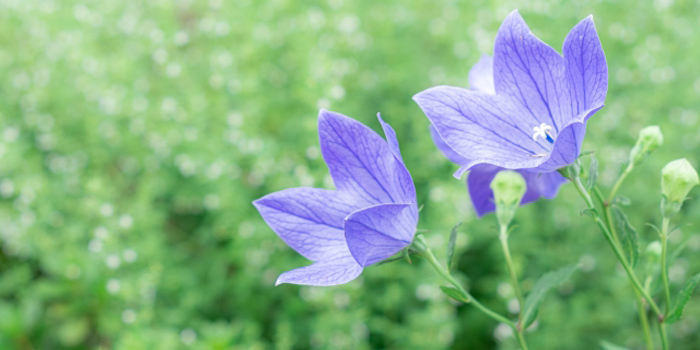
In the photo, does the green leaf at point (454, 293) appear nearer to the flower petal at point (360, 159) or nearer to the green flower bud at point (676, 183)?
the flower petal at point (360, 159)

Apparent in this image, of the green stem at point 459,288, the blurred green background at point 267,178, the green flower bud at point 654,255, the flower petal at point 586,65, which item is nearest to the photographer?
the flower petal at point 586,65

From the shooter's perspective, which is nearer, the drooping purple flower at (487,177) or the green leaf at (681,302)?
the green leaf at (681,302)

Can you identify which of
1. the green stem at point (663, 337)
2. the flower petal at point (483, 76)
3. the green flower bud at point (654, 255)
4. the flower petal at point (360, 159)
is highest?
the flower petal at point (483, 76)

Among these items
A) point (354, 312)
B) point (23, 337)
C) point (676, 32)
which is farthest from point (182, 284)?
point (676, 32)

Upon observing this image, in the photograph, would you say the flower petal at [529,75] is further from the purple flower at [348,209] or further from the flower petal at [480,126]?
the purple flower at [348,209]

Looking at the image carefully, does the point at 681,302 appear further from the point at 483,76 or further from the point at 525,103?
the point at 483,76

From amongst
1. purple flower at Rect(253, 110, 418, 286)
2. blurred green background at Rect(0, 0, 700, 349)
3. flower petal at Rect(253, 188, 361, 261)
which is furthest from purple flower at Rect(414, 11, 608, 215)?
blurred green background at Rect(0, 0, 700, 349)

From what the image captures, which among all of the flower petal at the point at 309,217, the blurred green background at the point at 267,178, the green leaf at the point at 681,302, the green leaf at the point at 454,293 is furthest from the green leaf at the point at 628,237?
the blurred green background at the point at 267,178

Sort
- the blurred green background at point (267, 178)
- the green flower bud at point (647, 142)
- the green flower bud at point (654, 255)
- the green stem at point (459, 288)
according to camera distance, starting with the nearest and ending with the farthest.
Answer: the green stem at point (459, 288)
the green flower bud at point (647, 142)
the green flower bud at point (654, 255)
the blurred green background at point (267, 178)

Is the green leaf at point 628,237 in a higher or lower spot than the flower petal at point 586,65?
lower
